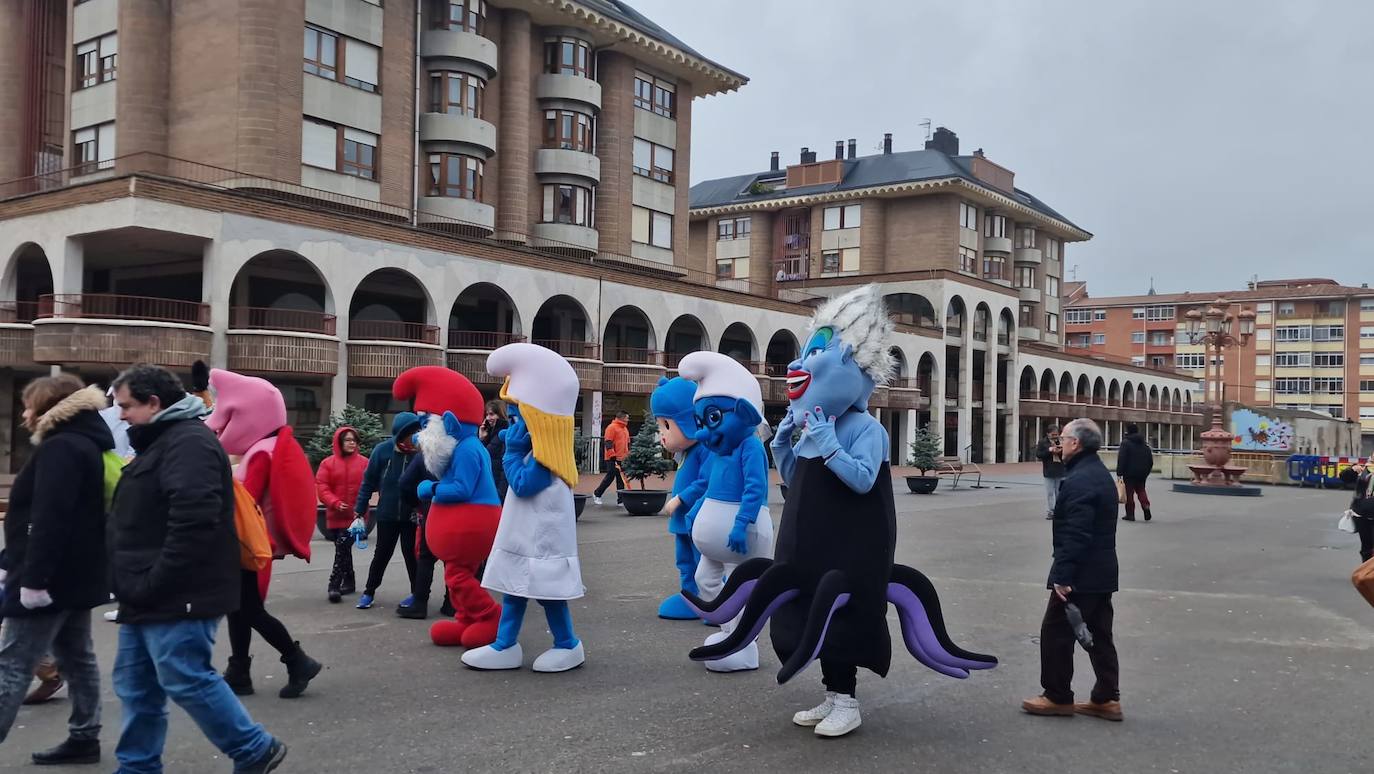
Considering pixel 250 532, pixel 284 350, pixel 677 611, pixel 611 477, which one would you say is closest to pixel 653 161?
pixel 284 350

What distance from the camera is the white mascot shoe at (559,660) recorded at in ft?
22.0

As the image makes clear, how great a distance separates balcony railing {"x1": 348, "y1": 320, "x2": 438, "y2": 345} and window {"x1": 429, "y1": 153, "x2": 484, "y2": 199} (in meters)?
5.50

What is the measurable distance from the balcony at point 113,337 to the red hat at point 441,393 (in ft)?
52.0

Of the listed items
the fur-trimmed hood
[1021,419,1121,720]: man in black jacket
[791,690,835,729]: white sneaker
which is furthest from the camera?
[1021,419,1121,720]: man in black jacket

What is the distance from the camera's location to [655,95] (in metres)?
41.2

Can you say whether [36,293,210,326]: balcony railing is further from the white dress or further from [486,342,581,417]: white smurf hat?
the white dress

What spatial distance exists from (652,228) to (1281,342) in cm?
7712

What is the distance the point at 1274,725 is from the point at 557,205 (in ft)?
109

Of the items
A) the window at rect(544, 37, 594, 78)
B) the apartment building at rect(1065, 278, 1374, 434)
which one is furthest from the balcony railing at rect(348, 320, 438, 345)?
the apartment building at rect(1065, 278, 1374, 434)

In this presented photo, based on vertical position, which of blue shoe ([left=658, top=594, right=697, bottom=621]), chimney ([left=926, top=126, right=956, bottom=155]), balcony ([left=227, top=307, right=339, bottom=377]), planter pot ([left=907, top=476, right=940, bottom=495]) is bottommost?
planter pot ([left=907, top=476, right=940, bottom=495])

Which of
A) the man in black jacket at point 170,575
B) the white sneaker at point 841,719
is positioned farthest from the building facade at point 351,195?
the white sneaker at point 841,719

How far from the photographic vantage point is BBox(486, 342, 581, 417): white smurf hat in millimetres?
6879

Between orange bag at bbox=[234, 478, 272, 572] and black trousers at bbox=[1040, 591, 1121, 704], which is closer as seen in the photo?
orange bag at bbox=[234, 478, 272, 572]

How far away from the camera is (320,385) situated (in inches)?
1110
